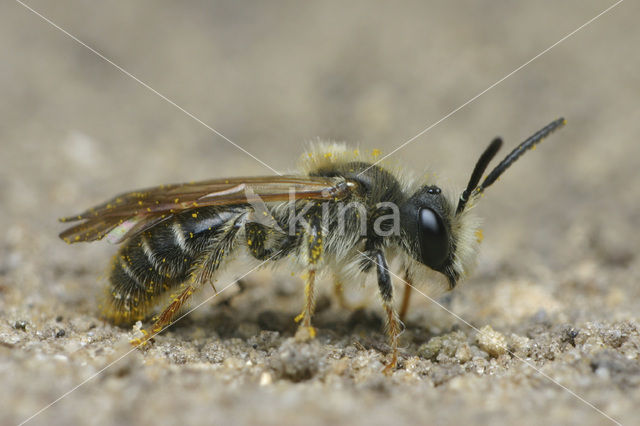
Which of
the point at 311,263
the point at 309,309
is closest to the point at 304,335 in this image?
the point at 309,309

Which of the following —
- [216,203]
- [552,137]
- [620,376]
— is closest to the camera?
[620,376]

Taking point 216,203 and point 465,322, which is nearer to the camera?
point 216,203

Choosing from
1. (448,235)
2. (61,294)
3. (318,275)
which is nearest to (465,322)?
(448,235)

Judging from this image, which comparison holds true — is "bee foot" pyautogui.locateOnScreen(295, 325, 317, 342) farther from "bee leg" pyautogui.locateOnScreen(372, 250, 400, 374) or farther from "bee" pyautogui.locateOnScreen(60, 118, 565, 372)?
"bee leg" pyautogui.locateOnScreen(372, 250, 400, 374)

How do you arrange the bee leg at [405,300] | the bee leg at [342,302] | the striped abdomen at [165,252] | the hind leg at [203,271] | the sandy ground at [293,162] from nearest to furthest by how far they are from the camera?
the sandy ground at [293,162] → the hind leg at [203,271] → the striped abdomen at [165,252] → the bee leg at [405,300] → the bee leg at [342,302]

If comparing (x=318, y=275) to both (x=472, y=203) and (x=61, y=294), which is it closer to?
(x=472, y=203)

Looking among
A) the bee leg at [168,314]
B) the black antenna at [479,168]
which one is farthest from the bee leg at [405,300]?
the bee leg at [168,314]

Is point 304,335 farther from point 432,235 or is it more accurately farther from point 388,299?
point 432,235
